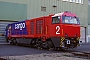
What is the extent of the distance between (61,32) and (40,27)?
8.96 ft

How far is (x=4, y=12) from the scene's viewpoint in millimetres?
24344

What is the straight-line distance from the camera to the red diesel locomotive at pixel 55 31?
48.9 feet

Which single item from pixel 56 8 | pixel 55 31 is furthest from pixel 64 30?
pixel 56 8

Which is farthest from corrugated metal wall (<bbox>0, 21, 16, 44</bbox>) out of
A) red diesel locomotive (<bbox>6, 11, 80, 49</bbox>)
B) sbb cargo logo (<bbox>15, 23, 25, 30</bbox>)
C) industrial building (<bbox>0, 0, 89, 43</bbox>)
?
red diesel locomotive (<bbox>6, 11, 80, 49</bbox>)

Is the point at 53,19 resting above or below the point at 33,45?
above

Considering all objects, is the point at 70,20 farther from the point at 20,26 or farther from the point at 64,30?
the point at 20,26

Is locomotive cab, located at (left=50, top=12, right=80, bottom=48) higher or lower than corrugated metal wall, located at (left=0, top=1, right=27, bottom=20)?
lower

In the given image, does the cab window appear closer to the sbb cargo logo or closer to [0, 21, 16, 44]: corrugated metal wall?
the sbb cargo logo

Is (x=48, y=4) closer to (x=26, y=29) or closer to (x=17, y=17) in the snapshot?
(x=17, y=17)

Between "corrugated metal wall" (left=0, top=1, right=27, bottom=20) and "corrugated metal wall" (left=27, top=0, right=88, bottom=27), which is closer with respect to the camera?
"corrugated metal wall" (left=0, top=1, right=27, bottom=20)

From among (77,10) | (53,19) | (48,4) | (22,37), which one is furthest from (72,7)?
(53,19)

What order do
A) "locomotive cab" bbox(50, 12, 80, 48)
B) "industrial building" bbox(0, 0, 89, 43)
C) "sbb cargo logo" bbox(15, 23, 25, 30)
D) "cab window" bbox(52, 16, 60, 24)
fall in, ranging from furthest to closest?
"industrial building" bbox(0, 0, 89, 43) → "sbb cargo logo" bbox(15, 23, 25, 30) → "cab window" bbox(52, 16, 60, 24) → "locomotive cab" bbox(50, 12, 80, 48)

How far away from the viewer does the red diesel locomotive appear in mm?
14898

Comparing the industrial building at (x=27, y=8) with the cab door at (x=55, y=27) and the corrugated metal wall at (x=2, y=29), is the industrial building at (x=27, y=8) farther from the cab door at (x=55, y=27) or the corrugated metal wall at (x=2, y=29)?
the cab door at (x=55, y=27)
